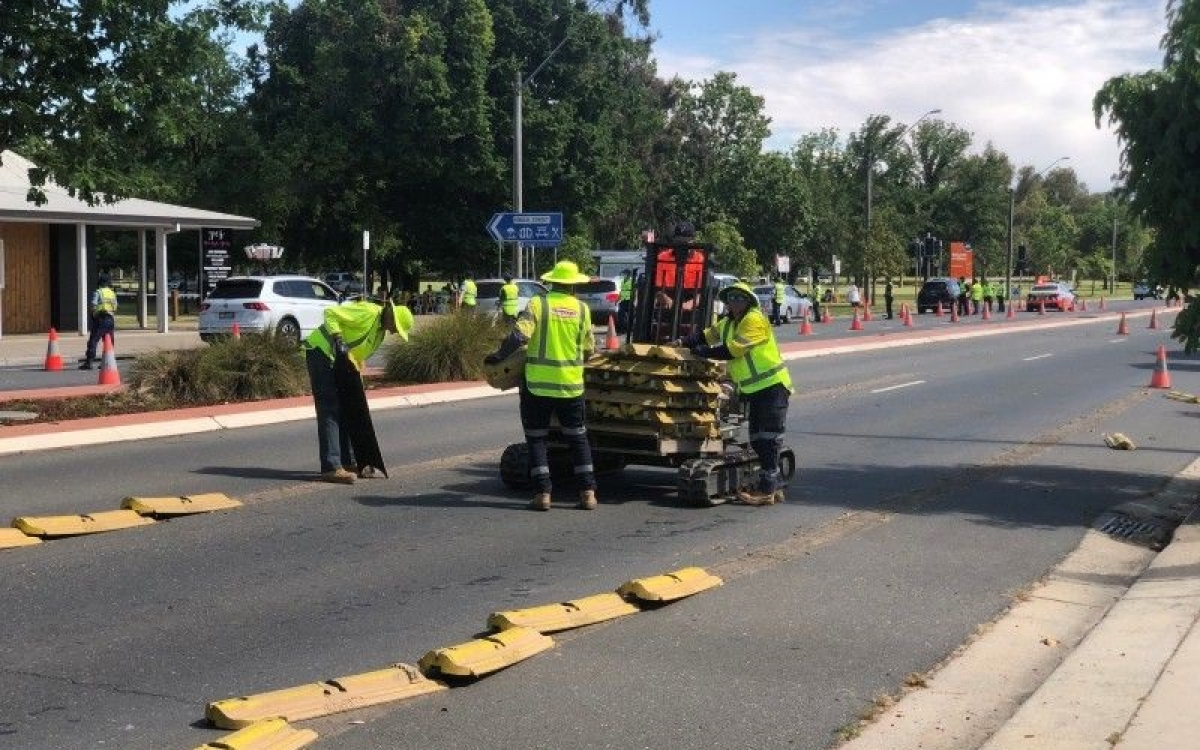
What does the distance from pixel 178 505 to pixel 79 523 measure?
0.90 meters

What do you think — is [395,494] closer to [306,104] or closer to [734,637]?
[734,637]

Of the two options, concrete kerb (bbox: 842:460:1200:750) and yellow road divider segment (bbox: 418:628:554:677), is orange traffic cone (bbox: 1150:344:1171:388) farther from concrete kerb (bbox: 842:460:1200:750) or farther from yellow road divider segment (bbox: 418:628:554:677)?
yellow road divider segment (bbox: 418:628:554:677)

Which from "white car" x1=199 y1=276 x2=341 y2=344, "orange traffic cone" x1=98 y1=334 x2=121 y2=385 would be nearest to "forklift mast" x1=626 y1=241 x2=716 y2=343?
"orange traffic cone" x1=98 y1=334 x2=121 y2=385

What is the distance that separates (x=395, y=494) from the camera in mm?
11422

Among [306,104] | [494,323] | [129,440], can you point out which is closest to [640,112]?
[306,104]

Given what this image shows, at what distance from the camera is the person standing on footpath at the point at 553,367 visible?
34.5 feet

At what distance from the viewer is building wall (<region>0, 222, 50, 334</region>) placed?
1403 inches

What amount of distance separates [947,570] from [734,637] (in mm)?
2427

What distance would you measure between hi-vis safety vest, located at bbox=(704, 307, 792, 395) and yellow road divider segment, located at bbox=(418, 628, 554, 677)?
14.7ft

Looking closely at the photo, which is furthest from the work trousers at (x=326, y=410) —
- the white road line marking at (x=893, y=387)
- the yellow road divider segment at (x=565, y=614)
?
the white road line marking at (x=893, y=387)

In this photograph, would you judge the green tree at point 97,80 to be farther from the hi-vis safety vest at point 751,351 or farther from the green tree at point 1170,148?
the green tree at point 1170,148

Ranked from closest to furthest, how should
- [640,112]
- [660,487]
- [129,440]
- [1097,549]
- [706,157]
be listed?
[1097,549], [660,487], [129,440], [640,112], [706,157]

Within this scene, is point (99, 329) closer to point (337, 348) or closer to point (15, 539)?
point (337, 348)

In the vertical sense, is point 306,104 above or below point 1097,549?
above
